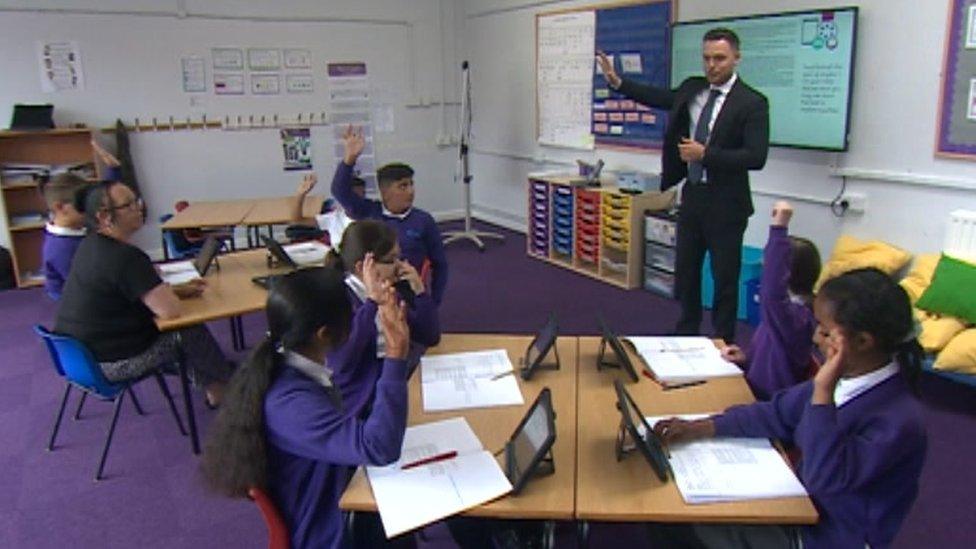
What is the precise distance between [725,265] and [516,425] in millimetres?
2072

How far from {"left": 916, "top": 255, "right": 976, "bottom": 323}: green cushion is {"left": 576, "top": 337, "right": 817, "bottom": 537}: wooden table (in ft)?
6.54

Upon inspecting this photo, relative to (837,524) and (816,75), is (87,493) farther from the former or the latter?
(816,75)

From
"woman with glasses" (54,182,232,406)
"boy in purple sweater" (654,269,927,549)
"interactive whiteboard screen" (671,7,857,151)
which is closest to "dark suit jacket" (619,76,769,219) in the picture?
"interactive whiteboard screen" (671,7,857,151)

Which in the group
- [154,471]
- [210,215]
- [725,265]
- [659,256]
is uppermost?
[210,215]

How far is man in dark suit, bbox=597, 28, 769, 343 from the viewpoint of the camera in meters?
3.37

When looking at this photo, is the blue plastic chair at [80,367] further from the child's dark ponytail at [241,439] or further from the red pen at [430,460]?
the red pen at [430,460]

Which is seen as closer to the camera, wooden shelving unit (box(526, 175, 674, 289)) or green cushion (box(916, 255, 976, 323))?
green cushion (box(916, 255, 976, 323))

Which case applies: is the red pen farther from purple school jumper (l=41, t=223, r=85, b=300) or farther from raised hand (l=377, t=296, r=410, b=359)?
purple school jumper (l=41, t=223, r=85, b=300)

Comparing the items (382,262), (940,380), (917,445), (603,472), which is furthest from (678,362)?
(940,380)

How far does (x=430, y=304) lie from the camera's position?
236 cm

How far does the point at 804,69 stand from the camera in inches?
165

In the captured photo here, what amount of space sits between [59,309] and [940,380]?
13.5 feet

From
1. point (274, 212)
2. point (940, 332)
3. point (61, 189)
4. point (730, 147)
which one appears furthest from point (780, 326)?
point (274, 212)

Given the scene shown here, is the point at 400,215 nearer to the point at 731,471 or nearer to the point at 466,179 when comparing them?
the point at 731,471
